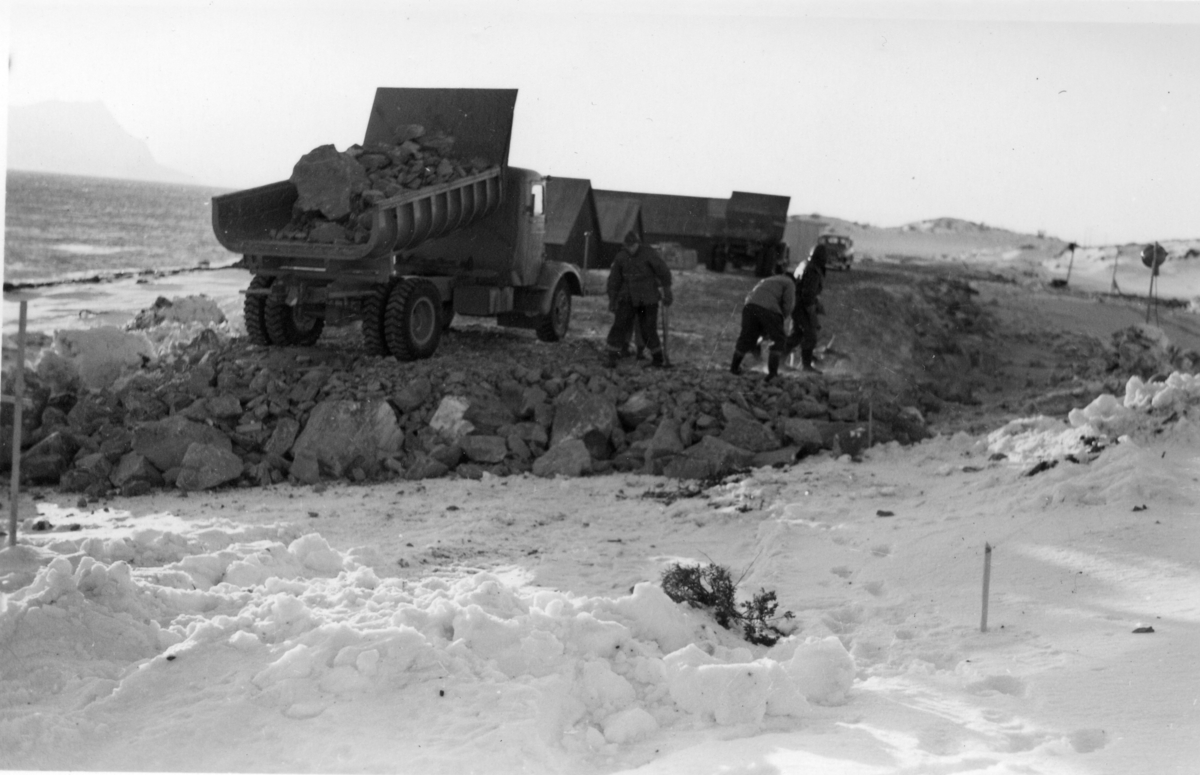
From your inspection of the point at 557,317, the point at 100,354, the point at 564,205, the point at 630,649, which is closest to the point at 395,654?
the point at 630,649

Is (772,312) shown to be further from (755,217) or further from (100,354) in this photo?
(755,217)

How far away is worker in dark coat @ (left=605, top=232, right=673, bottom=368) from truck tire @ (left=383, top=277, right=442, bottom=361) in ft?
5.98

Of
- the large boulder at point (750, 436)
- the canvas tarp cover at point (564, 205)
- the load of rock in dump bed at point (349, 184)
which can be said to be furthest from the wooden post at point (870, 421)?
the canvas tarp cover at point (564, 205)

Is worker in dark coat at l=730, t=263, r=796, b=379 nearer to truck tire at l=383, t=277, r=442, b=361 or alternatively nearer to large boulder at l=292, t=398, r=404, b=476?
truck tire at l=383, t=277, r=442, b=361

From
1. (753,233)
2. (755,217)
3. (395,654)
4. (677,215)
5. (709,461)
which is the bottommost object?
(395,654)

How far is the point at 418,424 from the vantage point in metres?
9.64

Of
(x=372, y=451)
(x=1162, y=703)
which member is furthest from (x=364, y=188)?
(x=1162, y=703)

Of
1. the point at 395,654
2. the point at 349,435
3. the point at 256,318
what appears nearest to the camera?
the point at 395,654

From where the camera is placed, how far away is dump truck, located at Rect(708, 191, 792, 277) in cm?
2747

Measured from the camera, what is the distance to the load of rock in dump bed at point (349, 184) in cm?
1063

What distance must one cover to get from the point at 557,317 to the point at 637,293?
212 cm

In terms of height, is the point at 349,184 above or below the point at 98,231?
above

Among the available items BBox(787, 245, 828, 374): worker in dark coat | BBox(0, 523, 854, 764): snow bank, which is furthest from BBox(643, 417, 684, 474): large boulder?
BBox(0, 523, 854, 764): snow bank

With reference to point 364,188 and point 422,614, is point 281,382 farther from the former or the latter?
point 422,614
